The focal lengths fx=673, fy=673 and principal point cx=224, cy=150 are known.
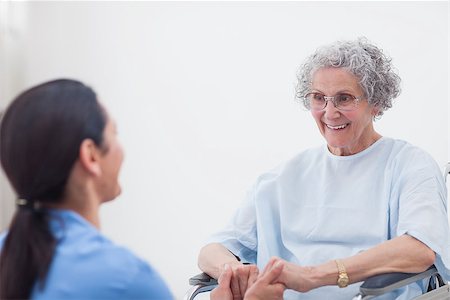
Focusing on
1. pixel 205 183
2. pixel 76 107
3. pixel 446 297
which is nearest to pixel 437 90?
pixel 205 183

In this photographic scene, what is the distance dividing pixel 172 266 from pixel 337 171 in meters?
A: 1.65

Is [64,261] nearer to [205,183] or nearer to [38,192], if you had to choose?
[38,192]

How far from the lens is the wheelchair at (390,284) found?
176 cm

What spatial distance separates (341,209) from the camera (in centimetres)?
215

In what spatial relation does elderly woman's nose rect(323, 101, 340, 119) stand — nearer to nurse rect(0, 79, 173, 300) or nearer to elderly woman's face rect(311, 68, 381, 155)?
elderly woman's face rect(311, 68, 381, 155)

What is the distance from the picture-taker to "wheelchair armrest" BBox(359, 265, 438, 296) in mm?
1748

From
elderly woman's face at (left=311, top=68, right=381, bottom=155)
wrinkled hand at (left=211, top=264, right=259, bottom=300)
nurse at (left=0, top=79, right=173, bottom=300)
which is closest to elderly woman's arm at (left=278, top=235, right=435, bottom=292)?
wrinkled hand at (left=211, top=264, right=259, bottom=300)

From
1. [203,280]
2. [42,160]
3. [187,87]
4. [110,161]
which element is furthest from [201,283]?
[187,87]

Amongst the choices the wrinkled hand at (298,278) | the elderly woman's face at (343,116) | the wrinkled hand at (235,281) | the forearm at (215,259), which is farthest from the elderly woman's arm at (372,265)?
the elderly woman's face at (343,116)

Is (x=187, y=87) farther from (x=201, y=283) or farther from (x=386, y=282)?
(x=386, y=282)

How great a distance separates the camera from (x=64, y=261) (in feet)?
3.62

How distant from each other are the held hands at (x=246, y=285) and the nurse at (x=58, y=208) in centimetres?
78

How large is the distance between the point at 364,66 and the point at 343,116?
168mm

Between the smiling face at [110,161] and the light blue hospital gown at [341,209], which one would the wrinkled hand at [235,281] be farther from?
the smiling face at [110,161]
